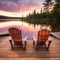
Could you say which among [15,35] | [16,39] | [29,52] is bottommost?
[29,52]

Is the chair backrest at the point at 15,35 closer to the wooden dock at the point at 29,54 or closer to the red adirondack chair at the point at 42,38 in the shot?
the wooden dock at the point at 29,54

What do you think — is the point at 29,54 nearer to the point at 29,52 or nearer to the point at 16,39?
the point at 29,52

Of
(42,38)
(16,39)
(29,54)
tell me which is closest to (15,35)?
(16,39)

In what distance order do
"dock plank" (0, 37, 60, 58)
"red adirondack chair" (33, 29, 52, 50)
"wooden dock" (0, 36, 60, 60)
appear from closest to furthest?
"wooden dock" (0, 36, 60, 60)
"dock plank" (0, 37, 60, 58)
"red adirondack chair" (33, 29, 52, 50)

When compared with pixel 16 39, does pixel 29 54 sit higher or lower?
lower

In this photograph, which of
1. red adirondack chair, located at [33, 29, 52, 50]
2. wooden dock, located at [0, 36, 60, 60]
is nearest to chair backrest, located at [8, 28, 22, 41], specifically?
wooden dock, located at [0, 36, 60, 60]

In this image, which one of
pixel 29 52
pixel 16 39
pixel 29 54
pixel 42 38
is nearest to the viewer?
pixel 29 54

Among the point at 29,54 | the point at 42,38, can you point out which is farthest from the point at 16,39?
the point at 29,54

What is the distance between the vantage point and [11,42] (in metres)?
5.43

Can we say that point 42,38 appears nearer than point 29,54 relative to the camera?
No

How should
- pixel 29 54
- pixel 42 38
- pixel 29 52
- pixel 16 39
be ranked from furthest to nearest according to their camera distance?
pixel 16 39, pixel 42 38, pixel 29 52, pixel 29 54

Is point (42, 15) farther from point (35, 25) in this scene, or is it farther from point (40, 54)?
point (40, 54)

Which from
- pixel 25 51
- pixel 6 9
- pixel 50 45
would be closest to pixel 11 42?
pixel 25 51

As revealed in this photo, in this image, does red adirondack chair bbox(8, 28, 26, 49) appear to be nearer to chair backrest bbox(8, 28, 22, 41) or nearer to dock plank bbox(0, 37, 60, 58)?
chair backrest bbox(8, 28, 22, 41)
